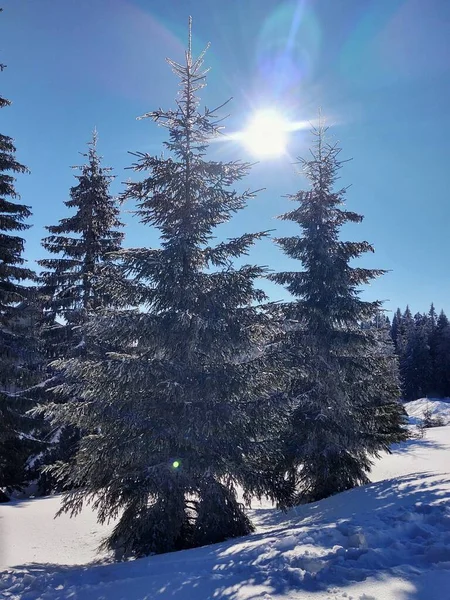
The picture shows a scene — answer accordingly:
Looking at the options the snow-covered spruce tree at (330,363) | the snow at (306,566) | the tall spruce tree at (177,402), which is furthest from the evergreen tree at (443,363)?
the tall spruce tree at (177,402)

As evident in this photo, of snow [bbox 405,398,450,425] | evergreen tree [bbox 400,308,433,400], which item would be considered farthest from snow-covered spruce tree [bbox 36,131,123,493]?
evergreen tree [bbox 400,308,433,400]

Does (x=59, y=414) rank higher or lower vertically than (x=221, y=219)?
lower

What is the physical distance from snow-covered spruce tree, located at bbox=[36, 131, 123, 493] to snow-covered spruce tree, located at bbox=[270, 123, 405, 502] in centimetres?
809

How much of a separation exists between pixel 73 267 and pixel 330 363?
1128cm

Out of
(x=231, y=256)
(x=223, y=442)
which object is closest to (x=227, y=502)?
(x=223, y=442)

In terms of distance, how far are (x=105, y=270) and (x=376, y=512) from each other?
21.4 feet

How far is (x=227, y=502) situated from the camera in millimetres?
7895

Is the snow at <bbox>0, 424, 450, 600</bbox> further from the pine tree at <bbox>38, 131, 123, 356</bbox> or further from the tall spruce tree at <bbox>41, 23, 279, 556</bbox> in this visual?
the pine tree at <bbox>38, 131, 123, 356</bbox>

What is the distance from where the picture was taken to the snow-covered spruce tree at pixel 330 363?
11.4 metres

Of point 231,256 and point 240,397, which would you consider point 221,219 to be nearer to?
point 231,256

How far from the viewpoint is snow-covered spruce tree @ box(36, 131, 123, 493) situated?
1627 cm

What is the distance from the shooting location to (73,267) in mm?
16969

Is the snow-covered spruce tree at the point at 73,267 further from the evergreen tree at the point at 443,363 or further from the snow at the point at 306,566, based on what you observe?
the evergreen tree at the point at 443,363

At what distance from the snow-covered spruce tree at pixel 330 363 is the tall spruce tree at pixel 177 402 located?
10.9 feet
